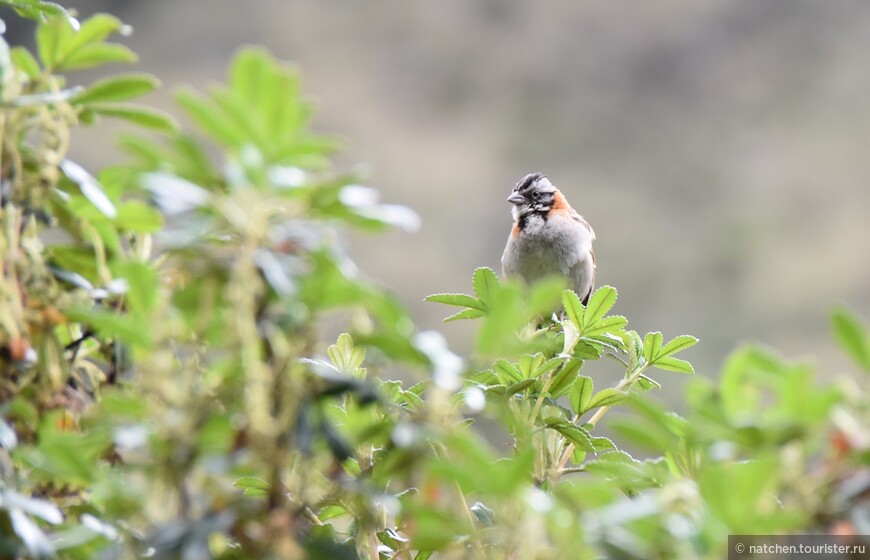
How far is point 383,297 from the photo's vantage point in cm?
54

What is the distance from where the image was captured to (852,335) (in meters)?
0.54

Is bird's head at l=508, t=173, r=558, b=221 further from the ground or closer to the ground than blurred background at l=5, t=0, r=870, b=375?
closer to the ground

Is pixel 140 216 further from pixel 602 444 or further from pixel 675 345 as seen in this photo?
→ pixel 675 345

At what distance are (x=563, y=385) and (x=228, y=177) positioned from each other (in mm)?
586

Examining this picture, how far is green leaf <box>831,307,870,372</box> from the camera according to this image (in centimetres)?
54

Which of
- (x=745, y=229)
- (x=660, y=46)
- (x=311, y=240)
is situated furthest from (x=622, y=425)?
(x=660, y=46)

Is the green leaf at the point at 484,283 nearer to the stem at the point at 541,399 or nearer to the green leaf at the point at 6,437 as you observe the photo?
the stem at the point at 541,399

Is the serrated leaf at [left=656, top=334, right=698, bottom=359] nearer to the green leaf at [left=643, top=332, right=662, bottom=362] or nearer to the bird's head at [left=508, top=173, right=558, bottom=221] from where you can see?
the green leaf at [left=643, top=332, right=662, bottom=362]

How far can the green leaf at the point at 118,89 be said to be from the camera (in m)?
0.68

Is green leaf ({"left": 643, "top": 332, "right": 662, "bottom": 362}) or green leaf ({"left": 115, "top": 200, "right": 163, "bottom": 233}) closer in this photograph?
green leaf ({"left": 115, "top": 200, "right": 163, "bottom": 233})

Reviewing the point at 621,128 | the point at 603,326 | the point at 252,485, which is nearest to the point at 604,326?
the point at 603,326

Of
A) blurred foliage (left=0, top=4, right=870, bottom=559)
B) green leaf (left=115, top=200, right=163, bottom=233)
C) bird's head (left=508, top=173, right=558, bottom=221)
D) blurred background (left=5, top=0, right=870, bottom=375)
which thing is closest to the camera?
blurred foliage (left=0, top=4, right=870, bottom=559)

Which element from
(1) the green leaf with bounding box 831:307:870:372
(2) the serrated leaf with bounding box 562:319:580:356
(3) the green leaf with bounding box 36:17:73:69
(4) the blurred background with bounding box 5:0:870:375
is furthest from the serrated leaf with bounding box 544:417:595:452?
(4) the blurred background with bounding box 5:0:870:375

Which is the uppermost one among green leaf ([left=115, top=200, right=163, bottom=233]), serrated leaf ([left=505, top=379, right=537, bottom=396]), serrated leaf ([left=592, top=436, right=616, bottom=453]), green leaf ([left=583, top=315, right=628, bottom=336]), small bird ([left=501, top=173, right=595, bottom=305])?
small bird ([left=501, top=173, right=595, bottom=305])
